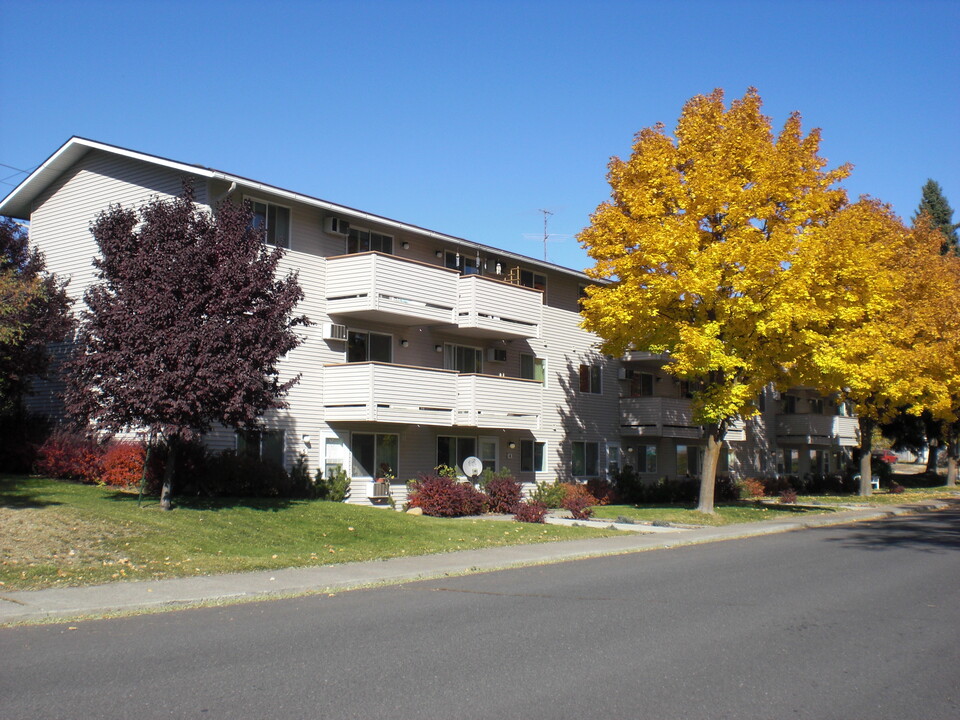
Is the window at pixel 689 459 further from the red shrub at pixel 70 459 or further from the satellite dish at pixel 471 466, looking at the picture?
the red shrub at pixel 70 459

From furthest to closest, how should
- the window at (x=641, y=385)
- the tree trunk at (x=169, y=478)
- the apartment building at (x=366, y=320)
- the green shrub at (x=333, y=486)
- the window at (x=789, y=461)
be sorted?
the window at (x=789, y=461) → the window at (x=641, y=385) → the apartment building at (x=366, y=320) → the green shrub at (x=333, y=486) → the tree trunk at (x=169, y=478)

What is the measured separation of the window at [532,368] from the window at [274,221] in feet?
35.0

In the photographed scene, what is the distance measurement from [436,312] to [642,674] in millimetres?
20159

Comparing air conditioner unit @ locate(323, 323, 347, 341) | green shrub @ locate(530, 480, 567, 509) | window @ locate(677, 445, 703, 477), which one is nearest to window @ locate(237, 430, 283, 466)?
air conditioner unit @ locate(323, 323, 347, 341)

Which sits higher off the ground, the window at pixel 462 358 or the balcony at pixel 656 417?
the window at pixel 462 358

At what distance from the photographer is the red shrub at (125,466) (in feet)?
69.2

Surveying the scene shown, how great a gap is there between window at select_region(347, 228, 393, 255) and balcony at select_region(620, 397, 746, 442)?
533 inches

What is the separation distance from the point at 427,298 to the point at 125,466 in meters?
9.86

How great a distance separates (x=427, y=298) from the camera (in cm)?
2672

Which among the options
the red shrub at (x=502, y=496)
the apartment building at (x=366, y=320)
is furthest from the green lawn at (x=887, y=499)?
the red shrub at (x=502, y=496)

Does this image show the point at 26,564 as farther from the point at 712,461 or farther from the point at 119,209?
the point at 712,461

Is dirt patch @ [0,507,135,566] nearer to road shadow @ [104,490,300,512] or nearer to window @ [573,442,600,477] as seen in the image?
road shadow @ [104,490,300,512]

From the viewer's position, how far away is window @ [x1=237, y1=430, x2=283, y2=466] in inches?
919

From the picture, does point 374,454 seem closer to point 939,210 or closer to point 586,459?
point 586,459
